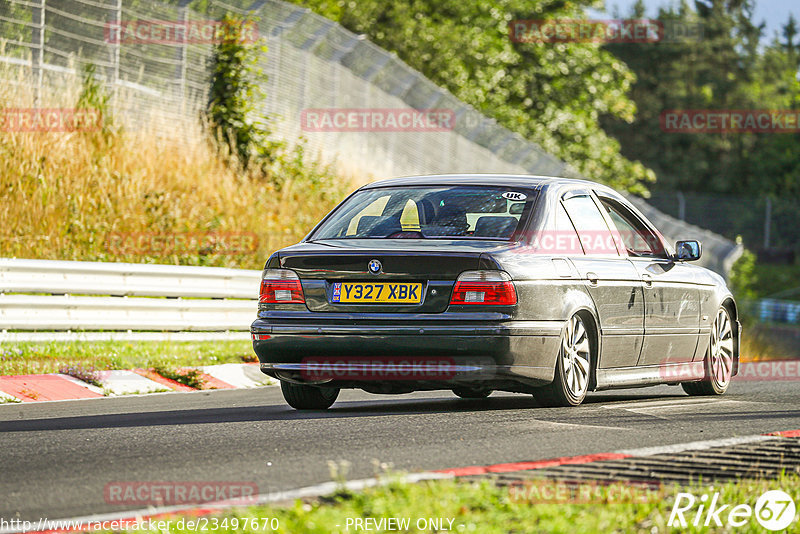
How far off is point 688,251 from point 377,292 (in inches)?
121

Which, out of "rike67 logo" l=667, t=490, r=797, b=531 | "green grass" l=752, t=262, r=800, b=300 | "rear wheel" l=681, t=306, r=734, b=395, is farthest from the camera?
"green grass" l=752, t=262, r=800, b=300

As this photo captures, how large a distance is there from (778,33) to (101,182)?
9068 cm

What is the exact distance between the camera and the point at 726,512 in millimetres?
4805

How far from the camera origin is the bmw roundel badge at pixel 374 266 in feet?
26.5

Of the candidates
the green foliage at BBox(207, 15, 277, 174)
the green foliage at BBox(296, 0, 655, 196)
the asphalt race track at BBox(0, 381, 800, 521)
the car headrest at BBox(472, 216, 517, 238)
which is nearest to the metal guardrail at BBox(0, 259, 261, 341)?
the asphalt race track at BBox(0, 381, 800, 521)

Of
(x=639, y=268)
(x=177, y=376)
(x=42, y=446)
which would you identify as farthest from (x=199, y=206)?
(x=42, y=446)

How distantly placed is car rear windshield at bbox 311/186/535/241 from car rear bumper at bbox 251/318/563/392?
743mm

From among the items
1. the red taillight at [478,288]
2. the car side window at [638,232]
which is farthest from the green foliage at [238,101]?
the red taillight at [478,288]

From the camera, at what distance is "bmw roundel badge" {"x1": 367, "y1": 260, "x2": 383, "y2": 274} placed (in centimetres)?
809

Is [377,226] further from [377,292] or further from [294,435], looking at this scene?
[294,435]

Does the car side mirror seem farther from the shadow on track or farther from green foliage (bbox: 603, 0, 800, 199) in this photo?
green foliage (bbox: 603, 0, 800, 199)

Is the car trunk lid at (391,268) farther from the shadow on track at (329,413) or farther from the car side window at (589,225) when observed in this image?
the car side window at (589,225)

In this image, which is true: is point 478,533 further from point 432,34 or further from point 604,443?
point 432,34

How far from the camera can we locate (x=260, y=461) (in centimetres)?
623
